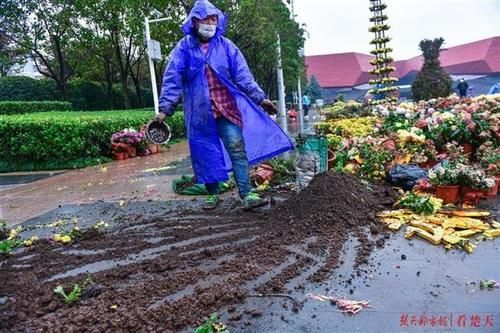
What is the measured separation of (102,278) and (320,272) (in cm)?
149

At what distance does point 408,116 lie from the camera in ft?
30.3

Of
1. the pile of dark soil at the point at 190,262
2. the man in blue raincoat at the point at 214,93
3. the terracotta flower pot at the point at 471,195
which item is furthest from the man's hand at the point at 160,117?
the terracotta flower pot at the point at 471,195

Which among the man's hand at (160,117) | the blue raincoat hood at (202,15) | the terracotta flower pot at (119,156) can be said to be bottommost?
the terracotta flower pot at (119,156)

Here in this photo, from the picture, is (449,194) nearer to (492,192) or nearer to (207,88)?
(492,192)

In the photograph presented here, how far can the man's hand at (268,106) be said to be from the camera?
16.4 feet

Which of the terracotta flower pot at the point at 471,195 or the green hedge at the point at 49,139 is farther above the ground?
the green hedge at the point at 49,139

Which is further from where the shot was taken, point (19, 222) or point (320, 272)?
point (19, 222)

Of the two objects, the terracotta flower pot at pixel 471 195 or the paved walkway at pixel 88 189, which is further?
the paved walkway at pixel 88 189

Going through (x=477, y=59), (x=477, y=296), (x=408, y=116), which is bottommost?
(x=477, y=296)

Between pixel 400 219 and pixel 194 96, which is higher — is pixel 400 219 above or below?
below

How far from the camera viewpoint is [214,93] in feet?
16.3

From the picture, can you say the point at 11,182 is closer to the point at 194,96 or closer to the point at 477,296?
the point at 194,96

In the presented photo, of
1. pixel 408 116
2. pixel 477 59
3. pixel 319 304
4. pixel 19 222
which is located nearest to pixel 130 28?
pixel 408 116

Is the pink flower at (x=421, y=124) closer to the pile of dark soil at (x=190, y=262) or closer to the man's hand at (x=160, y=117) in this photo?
the pile of dark soil at (x=190, y=262)
